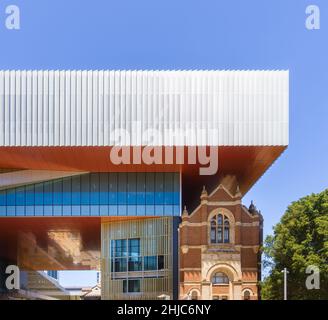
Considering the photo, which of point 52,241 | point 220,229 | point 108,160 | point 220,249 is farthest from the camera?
point 52,241

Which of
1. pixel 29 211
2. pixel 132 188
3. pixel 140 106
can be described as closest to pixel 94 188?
pixel 132 188

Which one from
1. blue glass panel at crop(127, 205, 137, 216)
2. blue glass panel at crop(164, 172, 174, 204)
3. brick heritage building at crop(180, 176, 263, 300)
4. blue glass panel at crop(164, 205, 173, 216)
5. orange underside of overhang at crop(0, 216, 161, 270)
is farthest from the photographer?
orange underside of overhang at crop(0, 216, 161, 270)

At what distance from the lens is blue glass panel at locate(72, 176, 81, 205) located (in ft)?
129

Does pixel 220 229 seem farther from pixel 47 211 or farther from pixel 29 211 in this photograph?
pixel 29 211

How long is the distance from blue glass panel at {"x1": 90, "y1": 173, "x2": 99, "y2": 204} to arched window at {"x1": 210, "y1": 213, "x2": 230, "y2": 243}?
8355 mm

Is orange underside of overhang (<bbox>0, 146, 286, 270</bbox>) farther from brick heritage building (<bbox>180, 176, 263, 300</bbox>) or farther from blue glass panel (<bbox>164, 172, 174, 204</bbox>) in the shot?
brick heritage building (<bbox>180, 176, 263, 300</bbox>)

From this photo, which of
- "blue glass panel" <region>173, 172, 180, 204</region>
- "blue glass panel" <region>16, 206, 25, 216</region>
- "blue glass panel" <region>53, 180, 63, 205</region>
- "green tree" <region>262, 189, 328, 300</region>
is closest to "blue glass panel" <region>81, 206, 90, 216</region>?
"blue glass panel" <region>53, 180, 63, 205</region>

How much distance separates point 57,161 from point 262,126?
1400 cm

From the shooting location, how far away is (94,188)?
129ft

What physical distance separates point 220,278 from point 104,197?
9850 millimetres

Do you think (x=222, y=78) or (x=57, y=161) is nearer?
(x=222, y=78)

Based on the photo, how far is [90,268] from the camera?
7438 centimetres
